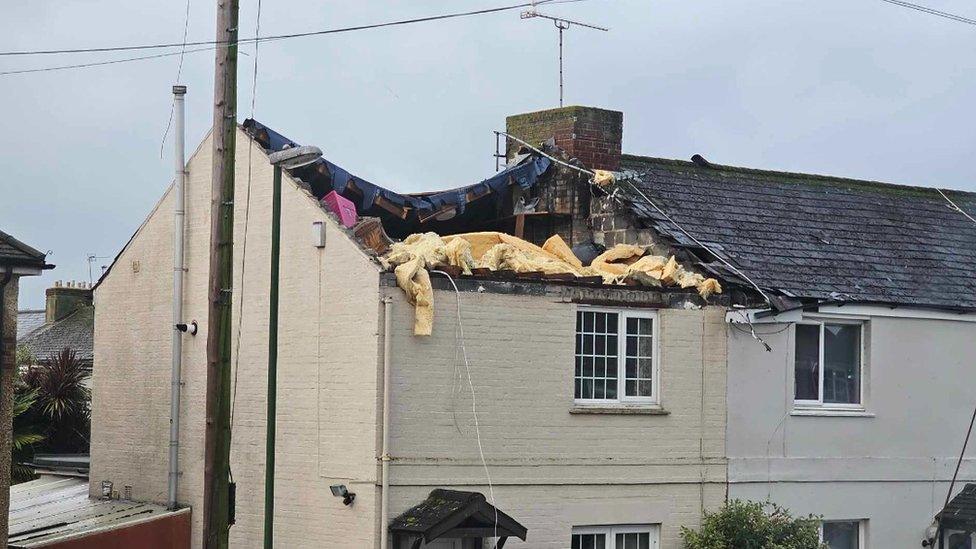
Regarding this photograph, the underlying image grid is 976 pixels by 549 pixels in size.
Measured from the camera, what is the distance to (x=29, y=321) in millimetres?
46969

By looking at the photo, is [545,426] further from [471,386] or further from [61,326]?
[61,326]

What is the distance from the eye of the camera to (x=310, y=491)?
1886 centimetres

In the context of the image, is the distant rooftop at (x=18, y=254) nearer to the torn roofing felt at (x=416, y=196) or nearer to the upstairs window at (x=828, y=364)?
the torn roofing felt at (x=416, y=196)

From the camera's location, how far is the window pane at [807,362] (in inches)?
824

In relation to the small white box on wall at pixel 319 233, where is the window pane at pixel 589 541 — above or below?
below

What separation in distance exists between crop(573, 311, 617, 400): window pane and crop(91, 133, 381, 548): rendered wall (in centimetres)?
300

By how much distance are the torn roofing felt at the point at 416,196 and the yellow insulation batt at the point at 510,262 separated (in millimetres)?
1462

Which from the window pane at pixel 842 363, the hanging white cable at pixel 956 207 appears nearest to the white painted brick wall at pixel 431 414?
the window pane at pixel 842 363

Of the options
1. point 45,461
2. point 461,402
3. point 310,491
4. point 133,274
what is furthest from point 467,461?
point 45,461

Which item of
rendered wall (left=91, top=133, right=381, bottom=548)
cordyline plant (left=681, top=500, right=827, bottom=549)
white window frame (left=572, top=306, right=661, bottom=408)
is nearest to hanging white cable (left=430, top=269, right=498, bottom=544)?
rendered wall (left=91, top=133, right=381, bottom=548)

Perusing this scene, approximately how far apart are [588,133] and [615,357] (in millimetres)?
4632

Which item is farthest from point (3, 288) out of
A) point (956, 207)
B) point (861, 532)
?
point (956, 207)

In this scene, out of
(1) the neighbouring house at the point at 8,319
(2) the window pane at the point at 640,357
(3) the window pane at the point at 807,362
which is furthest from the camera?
(3) the window pane at the point at 807,362

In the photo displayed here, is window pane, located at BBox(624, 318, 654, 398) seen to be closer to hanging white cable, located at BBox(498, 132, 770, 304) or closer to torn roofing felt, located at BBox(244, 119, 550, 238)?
hanging white cable, located at BBox(498, 132, 770, 304)
